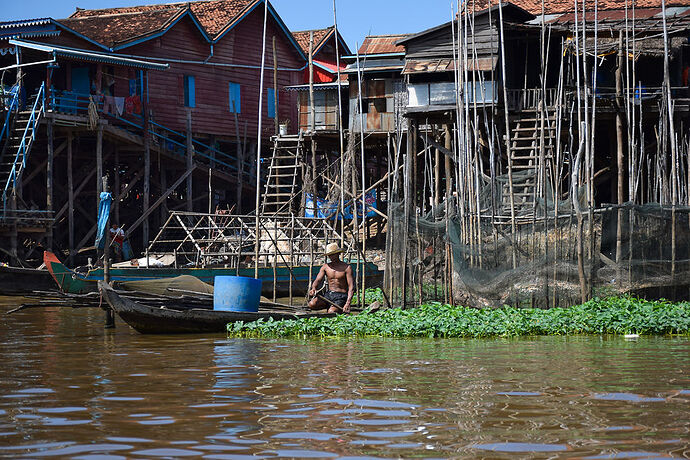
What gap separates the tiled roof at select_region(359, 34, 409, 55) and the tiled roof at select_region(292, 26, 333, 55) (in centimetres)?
765

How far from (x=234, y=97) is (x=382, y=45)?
7.31 metres

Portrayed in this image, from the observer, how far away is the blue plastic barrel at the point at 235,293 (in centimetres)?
1317

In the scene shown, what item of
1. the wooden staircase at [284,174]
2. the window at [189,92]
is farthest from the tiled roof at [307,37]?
the wooden staircase at [284,174]

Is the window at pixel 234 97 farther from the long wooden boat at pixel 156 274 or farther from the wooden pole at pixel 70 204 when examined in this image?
the long wooden boat at pixel 156 274

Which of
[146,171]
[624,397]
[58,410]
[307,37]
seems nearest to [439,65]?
[146,171]

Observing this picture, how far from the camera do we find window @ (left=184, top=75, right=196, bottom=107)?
3222 cm

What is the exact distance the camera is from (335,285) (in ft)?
45.6

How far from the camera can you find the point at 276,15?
34.6 metres

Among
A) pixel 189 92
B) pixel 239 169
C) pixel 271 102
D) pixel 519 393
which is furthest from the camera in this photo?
pixel 271 102

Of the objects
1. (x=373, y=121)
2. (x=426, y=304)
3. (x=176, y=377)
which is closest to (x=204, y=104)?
(x=373, y=121)

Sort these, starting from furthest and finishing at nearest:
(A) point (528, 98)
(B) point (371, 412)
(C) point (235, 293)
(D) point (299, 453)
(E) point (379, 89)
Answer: (E) point (379, 89) < (A) point (528, 98) < (C) point (235, 293) < (B) point (371, 412) < (D) point (299, 453)

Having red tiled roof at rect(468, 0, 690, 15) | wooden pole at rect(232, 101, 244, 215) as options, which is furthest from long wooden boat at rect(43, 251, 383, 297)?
red tiled roof at rect(468, 0, 690, 15)

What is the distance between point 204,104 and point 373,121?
8185 millimetres

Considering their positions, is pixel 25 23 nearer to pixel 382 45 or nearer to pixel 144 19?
pixel 144 19
